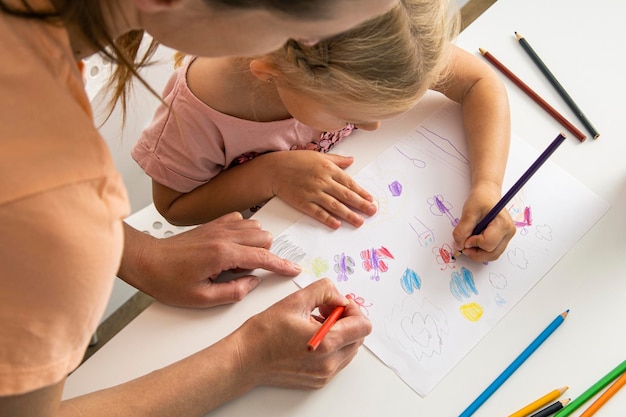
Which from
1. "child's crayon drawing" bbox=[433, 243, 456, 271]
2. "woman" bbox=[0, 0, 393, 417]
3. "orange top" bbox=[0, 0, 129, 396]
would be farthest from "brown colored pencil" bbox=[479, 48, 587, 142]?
"orange top" bbox=[0, 0, 129, 396]

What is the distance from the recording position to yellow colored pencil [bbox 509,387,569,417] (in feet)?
2.11

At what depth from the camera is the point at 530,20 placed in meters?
0.97

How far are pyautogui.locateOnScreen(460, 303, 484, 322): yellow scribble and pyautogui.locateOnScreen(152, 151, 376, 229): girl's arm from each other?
0.49 feet

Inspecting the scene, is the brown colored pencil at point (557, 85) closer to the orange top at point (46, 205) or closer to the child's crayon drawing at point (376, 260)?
the child's crayon drawing at point (376, 260)

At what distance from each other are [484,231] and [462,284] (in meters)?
0.06

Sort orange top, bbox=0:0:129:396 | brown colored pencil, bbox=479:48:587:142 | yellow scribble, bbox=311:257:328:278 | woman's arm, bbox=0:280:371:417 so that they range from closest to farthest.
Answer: orange top, bbox=0:0:129:396
woman's arm, bbox=0:280:371:417
yellow scribble, bbox=311:257:328:278
brown colored pencil, bbox=479:48:587:142

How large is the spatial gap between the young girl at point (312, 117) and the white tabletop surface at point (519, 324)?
1.9 inches

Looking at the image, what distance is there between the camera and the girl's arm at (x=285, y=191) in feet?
2.45

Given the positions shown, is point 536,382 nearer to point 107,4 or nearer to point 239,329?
point 239,329

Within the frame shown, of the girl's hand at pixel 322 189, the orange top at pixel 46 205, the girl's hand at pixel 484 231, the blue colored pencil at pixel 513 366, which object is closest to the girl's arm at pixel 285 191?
the girl's hand at pixel 322 189

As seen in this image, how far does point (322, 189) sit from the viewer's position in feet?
2.47

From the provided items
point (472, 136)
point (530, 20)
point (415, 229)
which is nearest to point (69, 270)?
point (415, 229)

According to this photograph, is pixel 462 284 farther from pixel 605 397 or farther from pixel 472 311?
pixel 605 397

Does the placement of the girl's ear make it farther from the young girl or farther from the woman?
the woman
